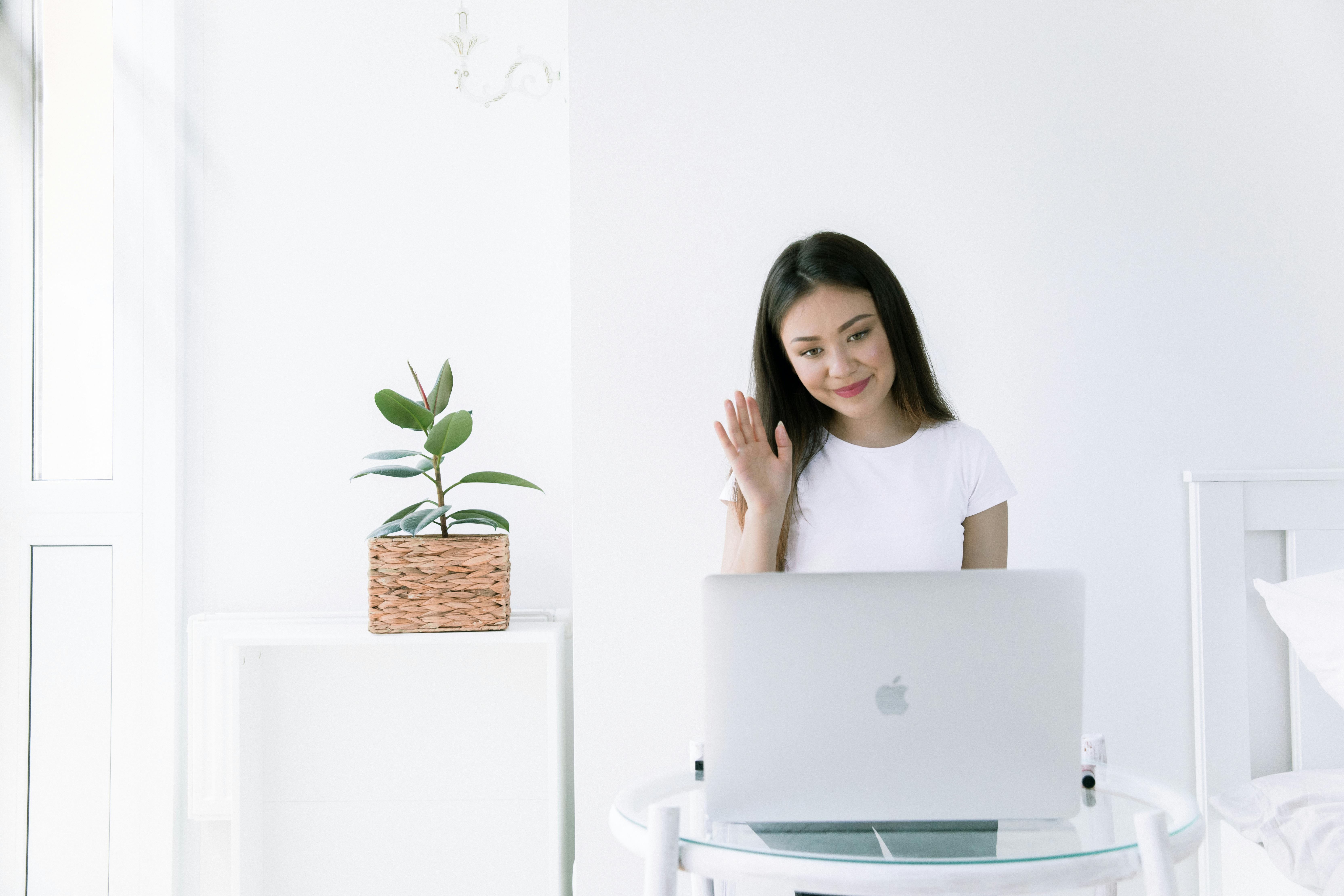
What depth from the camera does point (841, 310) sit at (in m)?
1.24

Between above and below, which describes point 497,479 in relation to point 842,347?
below

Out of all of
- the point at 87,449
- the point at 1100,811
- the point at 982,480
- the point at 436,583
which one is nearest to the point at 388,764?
the point at 436,583

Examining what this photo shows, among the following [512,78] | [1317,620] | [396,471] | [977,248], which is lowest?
[1317,620]

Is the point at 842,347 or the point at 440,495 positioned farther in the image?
the point at 440,495

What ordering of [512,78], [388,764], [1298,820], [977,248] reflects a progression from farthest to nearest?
[512,78] < [388,764] < [977,248] < [1298,820]

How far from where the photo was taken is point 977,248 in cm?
149

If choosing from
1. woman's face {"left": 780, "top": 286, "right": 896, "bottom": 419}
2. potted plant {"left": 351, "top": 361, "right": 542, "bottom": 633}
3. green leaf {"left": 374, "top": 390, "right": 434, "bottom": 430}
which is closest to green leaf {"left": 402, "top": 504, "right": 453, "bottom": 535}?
potted plant {"left": 351, "top": 361, "right": 542, "bottom": 633}

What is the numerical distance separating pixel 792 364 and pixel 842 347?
8 centimetres

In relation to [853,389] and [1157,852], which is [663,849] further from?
[853,389]

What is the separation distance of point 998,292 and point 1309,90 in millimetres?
611

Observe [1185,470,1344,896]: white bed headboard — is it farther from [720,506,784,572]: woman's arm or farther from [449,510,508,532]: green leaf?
[449,510,508,532]: green leaf

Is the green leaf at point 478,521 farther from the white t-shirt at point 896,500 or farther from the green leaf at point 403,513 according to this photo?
the white t-shirt at point 896,500

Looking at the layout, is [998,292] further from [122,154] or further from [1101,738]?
[122,154]

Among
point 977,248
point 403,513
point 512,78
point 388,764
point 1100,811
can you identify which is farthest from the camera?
point 512,78
